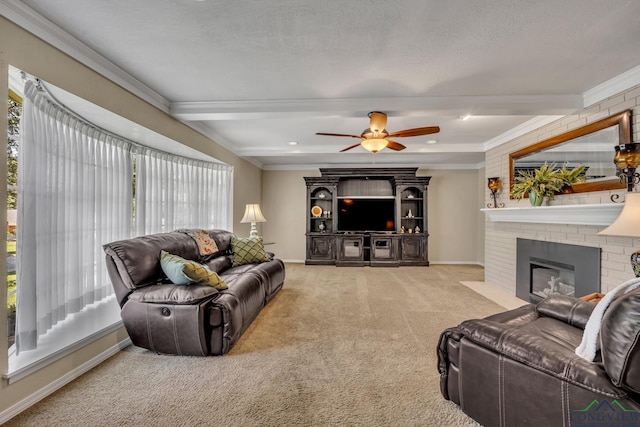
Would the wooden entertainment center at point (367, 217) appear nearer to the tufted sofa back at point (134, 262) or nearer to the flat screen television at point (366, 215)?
the flat screen television at point (366, 215)

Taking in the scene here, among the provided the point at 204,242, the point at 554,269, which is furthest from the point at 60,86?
the point at 554,269

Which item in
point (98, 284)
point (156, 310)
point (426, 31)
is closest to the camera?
point (426, 31)

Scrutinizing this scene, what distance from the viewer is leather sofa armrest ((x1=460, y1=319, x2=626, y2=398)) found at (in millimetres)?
1089

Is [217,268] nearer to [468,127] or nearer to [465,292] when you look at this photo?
[465,292]

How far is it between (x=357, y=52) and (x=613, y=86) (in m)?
2.61

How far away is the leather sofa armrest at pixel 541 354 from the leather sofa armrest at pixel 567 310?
0.43m

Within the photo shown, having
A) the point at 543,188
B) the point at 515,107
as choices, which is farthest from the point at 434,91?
the point at 543,188

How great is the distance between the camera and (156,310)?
7.43ft

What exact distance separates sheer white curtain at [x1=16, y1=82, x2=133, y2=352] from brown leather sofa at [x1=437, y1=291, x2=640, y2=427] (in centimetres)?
290

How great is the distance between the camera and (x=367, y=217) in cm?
649

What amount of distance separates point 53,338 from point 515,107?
15.7 ft

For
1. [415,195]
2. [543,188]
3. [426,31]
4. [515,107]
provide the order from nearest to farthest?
[426,31], [515,107], [543,188], [415,195]

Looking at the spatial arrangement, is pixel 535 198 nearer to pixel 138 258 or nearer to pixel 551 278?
pixel 551 278

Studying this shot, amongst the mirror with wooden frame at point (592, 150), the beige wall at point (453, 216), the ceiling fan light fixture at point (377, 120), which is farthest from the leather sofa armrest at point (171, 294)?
the beige wall at point (453, 216)
